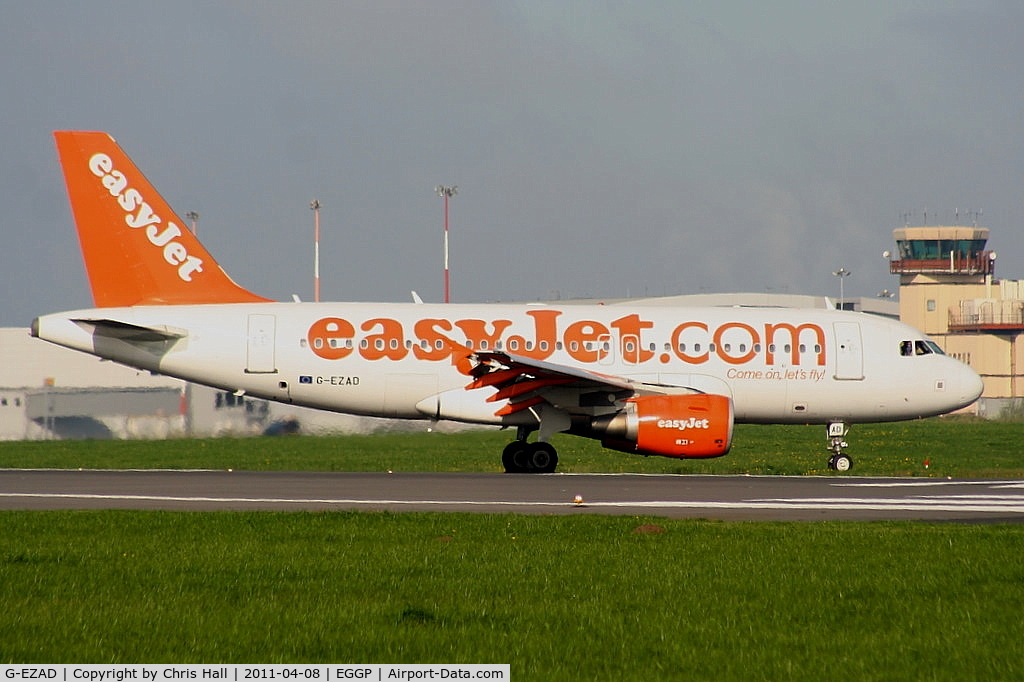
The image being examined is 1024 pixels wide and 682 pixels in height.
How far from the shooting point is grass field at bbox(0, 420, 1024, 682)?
820 cm

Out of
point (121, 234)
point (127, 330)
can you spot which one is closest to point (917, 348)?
point (127, 330)

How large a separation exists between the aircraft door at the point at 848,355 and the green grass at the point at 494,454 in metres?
2.26

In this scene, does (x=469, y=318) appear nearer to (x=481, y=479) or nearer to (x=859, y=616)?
(x=481, y=479)

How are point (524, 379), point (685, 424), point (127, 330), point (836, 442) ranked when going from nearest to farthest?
1. point (685, 424)
2. point (524, 379)
3. point (127, 330)
4. point (836, 442)

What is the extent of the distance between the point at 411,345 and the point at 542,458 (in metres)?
3.64

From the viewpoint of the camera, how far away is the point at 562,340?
2691 centimetres

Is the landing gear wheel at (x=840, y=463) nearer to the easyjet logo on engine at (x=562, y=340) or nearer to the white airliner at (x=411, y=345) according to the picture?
the white airliner at (x=411, y=345)

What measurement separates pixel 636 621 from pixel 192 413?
122 ft

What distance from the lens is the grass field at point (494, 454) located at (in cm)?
3038

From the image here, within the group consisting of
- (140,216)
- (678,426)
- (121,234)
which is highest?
(140,216)

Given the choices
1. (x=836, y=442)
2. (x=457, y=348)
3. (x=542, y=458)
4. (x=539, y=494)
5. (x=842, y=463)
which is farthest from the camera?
(x=836, y=442)

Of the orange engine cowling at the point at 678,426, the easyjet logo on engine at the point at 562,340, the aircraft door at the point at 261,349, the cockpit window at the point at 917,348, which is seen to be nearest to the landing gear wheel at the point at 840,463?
the easyjet logo on engine at the point at 562,340

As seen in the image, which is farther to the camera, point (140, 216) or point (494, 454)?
point (494, 454)

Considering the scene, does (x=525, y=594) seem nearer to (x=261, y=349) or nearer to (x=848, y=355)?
(x=261, y=349)
